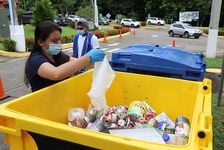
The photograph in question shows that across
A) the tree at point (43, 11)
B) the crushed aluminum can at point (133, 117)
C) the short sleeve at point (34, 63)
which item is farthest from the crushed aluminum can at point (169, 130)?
the tree at point (43, 11)

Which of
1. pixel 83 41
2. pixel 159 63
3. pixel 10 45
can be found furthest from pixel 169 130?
pixel 10 45

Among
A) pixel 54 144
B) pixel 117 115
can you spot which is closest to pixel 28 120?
pixel 54 144

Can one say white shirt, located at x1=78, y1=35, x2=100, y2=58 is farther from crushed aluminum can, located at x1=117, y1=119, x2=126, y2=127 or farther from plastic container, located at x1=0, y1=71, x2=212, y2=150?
crushed aluminum can, located at x1=117, y1=119, x2=126, y2=127

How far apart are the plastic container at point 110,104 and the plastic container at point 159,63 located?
2.19 feet

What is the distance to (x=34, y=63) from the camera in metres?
2.60

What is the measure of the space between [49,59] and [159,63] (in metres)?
1.59

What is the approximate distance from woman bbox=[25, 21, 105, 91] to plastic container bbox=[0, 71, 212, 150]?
0.15 m

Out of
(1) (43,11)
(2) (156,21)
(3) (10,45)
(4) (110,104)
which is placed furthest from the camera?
(2) (156,21)

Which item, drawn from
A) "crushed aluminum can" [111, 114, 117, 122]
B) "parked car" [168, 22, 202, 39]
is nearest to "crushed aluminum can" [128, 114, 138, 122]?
"crushed aluminum can" [111, 114, 117, 122]

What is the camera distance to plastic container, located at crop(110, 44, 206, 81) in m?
3.82

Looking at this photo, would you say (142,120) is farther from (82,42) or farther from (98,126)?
(82,42)

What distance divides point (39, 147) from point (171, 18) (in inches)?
2244

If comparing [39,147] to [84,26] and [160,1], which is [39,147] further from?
[160,1]

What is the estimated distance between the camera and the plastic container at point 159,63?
3.82 metres
